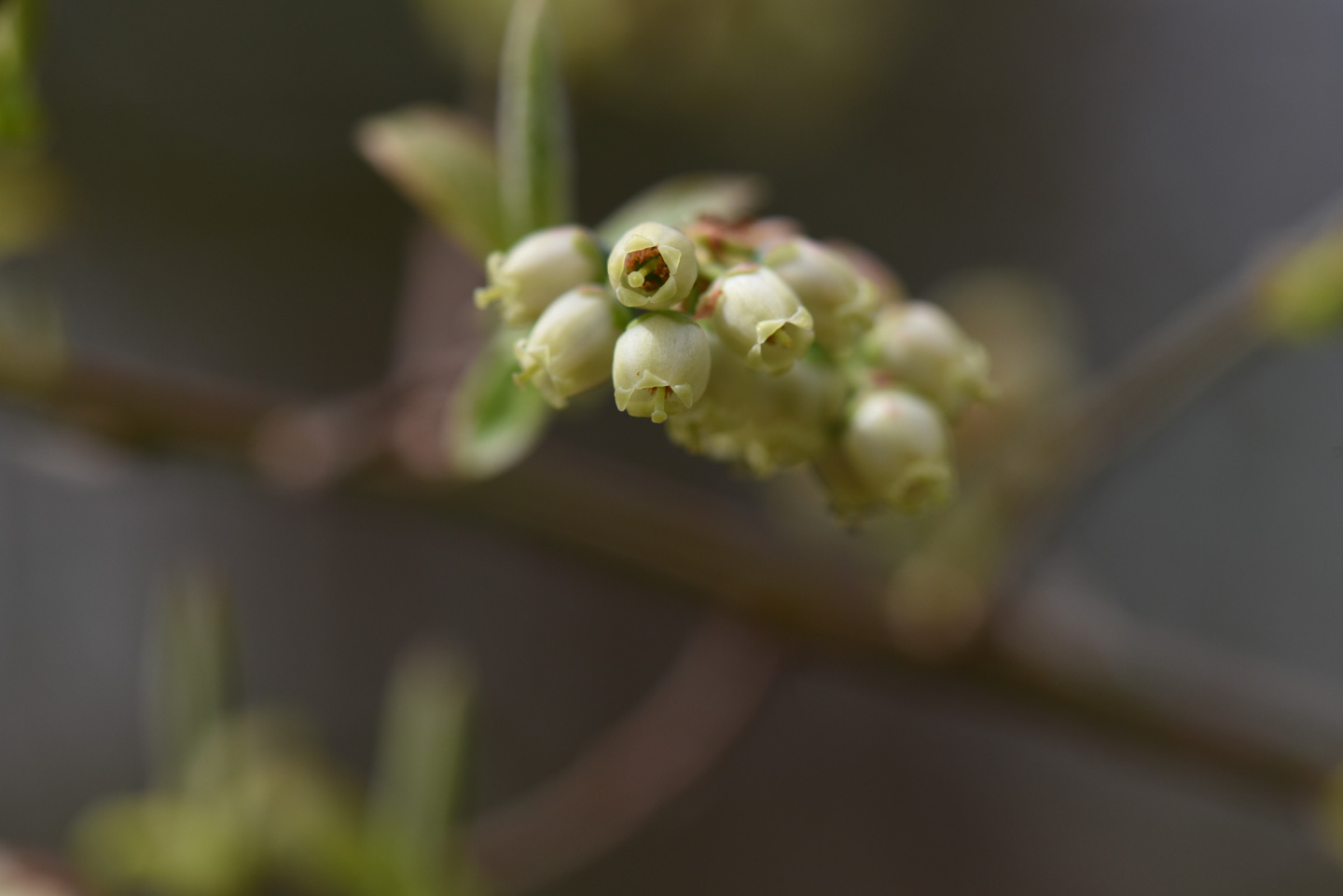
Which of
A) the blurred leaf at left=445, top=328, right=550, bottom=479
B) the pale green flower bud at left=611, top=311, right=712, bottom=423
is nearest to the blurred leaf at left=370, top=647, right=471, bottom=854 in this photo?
the blurred leaf at left=445, top=328, right=550, bottom=479

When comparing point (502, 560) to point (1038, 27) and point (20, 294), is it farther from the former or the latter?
point (20, 294)

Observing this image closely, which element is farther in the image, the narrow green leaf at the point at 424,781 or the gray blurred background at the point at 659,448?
the gray blurred background at the point at 659,448

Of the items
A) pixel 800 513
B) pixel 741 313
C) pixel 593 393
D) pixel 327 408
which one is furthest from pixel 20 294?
pixel 800 513

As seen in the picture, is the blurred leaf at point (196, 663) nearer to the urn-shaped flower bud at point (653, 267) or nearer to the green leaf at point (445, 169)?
the green leaf at point (445, 169)

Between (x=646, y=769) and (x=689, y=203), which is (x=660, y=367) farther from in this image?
(x=646, y=769)

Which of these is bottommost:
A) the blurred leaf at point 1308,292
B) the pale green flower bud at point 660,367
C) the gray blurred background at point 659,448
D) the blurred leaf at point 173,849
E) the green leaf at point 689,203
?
the pale green flower bud at point 660,367

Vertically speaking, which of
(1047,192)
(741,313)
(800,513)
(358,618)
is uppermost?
(1047,192)

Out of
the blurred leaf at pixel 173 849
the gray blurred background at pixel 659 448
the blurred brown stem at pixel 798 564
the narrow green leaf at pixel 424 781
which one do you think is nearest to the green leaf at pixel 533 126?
the blurred brown stem at pixel 798 564
